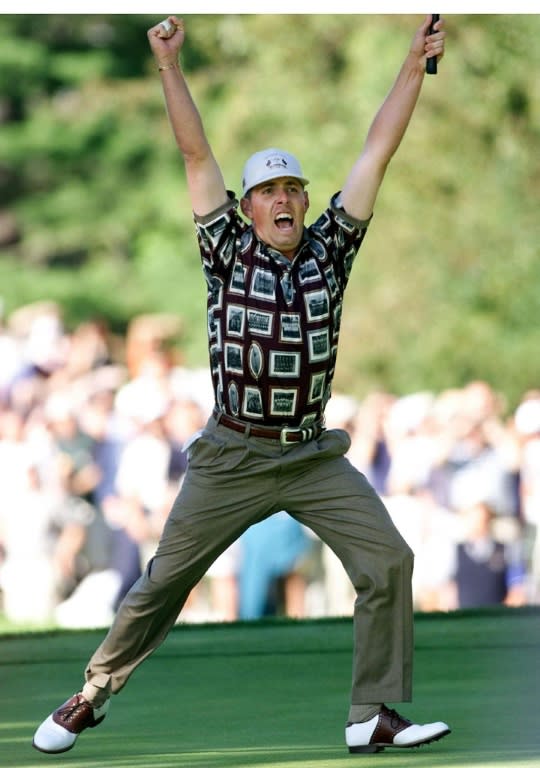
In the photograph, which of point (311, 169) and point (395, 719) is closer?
point (395, 719)

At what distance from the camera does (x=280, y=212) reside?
6.54 m

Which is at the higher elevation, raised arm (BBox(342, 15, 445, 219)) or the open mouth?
raised arm (BBox(342, 15, 445, 219))

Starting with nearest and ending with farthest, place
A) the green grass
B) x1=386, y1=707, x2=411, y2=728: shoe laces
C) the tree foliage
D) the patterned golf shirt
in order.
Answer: the green grass
x1=386, y1=707, x2=411, y2=728: shoe laces
the patterned golf shirt
the tree foliage

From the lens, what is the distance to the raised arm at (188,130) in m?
6.41

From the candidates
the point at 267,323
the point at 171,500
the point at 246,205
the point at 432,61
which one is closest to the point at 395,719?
the point at 267,323

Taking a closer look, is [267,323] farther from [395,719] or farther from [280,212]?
[395,719]

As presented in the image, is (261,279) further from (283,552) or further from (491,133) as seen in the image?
(491,133)

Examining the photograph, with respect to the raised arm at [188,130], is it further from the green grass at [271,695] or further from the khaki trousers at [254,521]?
the green grass at [271,695]

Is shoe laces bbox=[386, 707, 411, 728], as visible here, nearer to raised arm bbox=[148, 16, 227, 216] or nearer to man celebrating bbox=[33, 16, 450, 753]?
man celebrating bbox=[33, 16, 450, 753]

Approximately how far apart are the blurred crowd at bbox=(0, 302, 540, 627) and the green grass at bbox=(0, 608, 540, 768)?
298cm

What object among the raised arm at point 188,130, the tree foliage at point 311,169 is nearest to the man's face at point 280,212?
the raised arm at point 188,130

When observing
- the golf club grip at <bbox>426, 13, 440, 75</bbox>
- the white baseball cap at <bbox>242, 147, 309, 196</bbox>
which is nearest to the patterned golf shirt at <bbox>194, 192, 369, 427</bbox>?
the white baseball cap at <bbox>242, 147, 309, 196</bbox>

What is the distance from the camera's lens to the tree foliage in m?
22.4

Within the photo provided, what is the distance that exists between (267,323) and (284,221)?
1.23 ft
